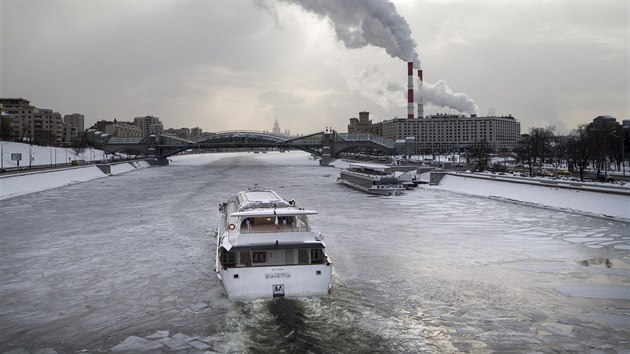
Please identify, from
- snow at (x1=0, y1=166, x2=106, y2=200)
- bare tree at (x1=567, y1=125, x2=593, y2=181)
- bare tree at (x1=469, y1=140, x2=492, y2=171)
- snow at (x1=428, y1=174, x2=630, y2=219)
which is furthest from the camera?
bare tree at (x1=469, y1=140, x2=492, y2=171)

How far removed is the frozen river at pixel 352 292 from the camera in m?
11.9

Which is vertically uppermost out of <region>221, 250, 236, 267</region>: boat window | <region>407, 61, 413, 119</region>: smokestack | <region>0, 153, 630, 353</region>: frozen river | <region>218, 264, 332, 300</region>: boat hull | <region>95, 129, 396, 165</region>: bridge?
<region>407, 61, 413, 119</region>: smokestack

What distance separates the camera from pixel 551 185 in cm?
4119

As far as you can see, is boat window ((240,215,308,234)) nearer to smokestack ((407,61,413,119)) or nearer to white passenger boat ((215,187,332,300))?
white passenger boat ((215,187,332,300))

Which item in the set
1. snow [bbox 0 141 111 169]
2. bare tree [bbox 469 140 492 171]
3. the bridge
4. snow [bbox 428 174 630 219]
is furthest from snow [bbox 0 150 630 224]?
the bridge

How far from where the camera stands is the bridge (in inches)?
5212

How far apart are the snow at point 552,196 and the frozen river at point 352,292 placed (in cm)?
335

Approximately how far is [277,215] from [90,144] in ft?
463

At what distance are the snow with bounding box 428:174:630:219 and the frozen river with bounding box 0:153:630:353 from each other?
335 centimetres

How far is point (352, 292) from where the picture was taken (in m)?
15.7

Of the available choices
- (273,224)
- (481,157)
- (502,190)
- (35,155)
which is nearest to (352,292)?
(273,224)

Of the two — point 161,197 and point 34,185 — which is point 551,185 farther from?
point 34,185

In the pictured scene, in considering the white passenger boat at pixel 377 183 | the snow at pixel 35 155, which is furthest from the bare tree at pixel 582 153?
the snow at pixel 35 155

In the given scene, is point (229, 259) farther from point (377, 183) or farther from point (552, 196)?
point (377, 183)
